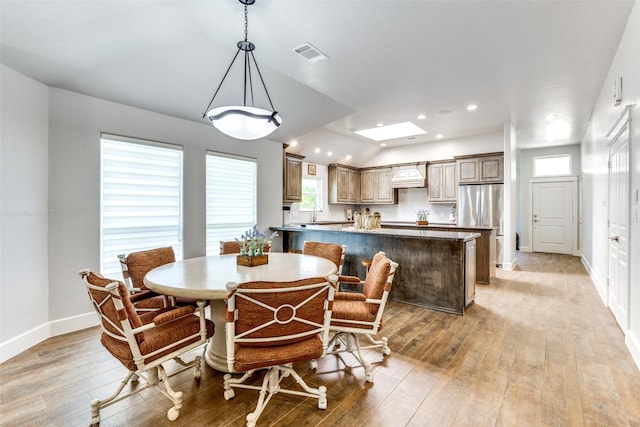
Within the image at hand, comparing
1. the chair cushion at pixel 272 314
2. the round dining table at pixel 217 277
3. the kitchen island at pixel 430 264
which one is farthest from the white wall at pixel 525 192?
the chair cushion at pixel 272 314

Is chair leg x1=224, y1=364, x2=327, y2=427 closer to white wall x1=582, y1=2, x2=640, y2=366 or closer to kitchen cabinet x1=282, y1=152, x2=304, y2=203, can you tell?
white wall x1=582, y1=2, x2=640, y2=366

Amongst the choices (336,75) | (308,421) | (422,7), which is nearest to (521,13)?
(422,7)

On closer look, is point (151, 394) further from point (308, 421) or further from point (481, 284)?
point (481, 284)

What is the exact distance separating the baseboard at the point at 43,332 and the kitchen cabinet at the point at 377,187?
6.66 metres

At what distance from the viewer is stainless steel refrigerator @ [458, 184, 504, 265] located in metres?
6.06

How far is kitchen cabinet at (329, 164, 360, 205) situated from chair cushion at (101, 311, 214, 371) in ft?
20.3

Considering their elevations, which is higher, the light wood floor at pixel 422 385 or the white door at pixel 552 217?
the white door at pixel 552 217

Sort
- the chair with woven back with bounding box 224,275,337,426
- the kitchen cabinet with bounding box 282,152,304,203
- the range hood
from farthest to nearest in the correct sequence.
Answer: the range hood → the kitchen cabinet with bounding box 282,152,304,203 → the chair with woven back with bounding box 224,275,337,426

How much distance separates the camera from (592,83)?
12.4 ft

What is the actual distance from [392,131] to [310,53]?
12.9ft

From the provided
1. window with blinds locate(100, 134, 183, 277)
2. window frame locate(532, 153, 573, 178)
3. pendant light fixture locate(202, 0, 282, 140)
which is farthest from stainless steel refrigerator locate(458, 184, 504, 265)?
window with blinds locate(100, 134, 183, 277)

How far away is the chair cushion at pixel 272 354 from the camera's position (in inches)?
62.6

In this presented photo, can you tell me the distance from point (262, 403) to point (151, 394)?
84 cm

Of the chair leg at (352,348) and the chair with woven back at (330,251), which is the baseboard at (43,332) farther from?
the chair leg at (352,348)
